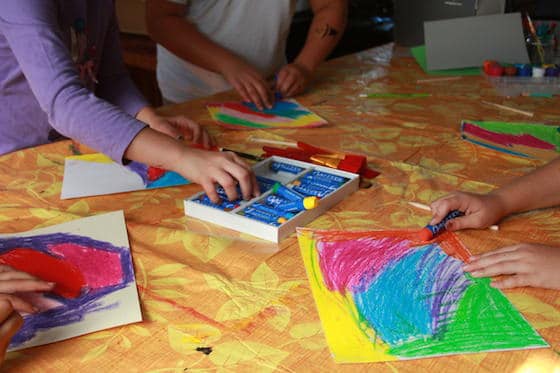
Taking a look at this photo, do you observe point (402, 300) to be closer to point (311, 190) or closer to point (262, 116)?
point (311, 190)

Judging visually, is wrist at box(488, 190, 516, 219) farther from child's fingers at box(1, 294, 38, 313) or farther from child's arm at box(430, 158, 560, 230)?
child's fingers at box(1, 294, 38, 313)

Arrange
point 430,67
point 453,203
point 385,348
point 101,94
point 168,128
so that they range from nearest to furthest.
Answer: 1. point 385,348
2. point 453,203
3. point 168,128
4. point 101,94
5. point 430,67

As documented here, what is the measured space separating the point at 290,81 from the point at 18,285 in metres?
1.06

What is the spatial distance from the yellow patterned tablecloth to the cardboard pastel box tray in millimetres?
19

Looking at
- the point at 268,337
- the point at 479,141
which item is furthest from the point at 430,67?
the point at 268,337

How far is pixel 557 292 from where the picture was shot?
2.44 feet

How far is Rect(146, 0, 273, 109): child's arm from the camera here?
1.55 metres

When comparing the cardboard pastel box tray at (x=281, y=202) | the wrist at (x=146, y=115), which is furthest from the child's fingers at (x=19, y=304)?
the wrist at (x=146, y=115)

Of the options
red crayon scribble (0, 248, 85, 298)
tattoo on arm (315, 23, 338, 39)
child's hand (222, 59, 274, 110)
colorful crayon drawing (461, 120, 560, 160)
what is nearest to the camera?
red crayon scribble (0, 248, 85, 298)

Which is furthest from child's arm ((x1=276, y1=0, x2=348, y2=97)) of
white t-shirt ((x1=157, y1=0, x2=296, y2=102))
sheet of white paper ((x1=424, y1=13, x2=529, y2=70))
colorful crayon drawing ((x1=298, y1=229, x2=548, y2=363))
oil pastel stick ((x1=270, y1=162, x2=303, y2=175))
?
colorful crayon drawing ((x1=298, y1=229, x2=548, y2=363))

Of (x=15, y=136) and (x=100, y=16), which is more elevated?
(x=100, y=16)

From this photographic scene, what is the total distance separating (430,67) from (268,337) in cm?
144

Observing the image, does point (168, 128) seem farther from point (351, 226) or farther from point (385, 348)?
point (385, 348)

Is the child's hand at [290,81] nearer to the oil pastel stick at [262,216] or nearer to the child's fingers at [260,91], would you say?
the child's fingers at [260,91]
